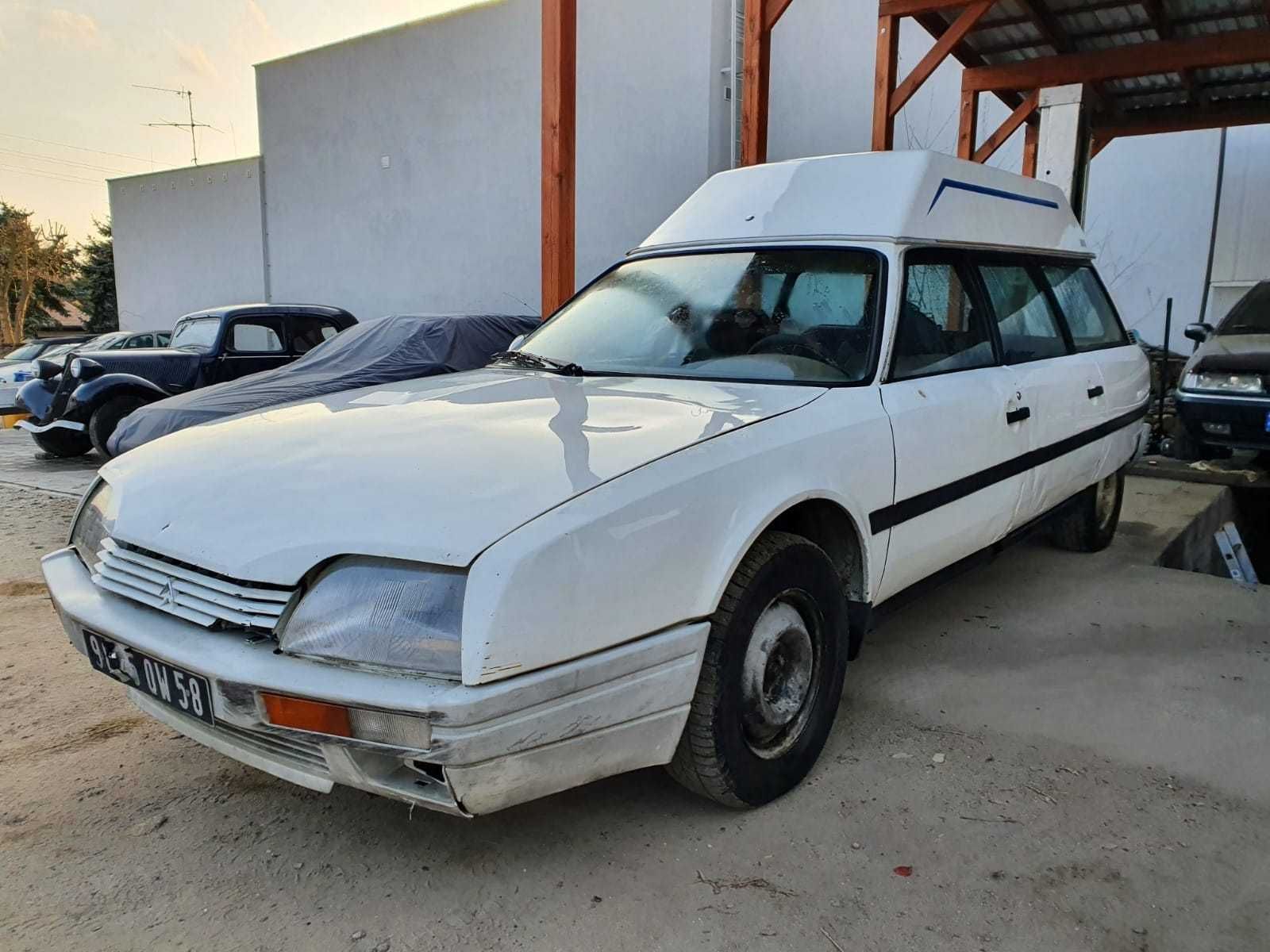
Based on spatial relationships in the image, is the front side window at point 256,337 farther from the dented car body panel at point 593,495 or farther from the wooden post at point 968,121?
the wooden post at point 968,121

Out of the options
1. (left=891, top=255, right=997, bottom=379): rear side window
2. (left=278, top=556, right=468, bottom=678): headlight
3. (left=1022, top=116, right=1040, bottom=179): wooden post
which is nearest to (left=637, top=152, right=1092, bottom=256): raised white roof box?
(left=891, top=255, right=997, bottom=379): rear side window

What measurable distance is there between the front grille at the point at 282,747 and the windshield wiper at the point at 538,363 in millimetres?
1562

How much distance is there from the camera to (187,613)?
198cm

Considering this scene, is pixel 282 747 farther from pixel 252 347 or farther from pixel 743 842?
pixel 252 347

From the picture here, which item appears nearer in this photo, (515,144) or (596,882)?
(596,882)

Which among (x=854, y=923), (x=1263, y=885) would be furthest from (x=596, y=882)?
(x=1263, y=885)

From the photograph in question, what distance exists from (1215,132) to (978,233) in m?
9.66

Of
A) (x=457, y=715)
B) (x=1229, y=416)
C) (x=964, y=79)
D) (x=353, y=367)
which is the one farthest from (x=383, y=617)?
(x=964, y=79)

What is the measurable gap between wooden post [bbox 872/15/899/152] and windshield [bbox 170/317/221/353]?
631 centimetres

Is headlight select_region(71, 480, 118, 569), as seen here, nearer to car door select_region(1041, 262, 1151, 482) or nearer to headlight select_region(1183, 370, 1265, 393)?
car door select_region(1041, 262, 1151, 482)

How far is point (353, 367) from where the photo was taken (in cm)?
682

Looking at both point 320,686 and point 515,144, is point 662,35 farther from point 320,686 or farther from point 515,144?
point 320,686

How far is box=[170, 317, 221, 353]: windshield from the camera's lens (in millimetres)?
8875

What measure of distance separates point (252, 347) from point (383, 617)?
26.4 feet
